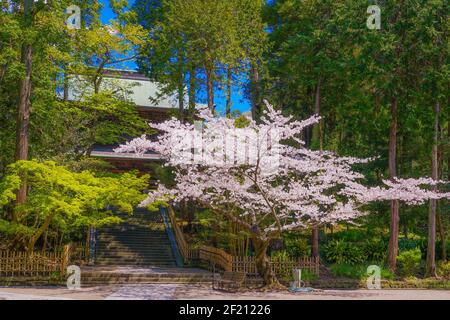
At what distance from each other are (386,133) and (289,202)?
35.8ft

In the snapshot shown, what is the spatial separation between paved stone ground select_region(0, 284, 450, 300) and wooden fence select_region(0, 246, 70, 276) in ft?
6.71

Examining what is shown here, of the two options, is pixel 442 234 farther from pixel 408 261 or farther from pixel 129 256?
pixel 129 256

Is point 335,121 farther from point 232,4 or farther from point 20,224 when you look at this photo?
point 20,224

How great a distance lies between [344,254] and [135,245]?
10954 mm

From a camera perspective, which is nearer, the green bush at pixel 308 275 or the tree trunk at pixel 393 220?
the green bush at pixel 308 275

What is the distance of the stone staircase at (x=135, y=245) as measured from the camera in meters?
27.4

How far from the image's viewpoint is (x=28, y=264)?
22.1 m

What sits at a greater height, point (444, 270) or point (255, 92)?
point (255, 92)

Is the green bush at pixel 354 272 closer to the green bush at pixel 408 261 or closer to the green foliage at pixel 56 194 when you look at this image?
the green bush at pixel 408 261

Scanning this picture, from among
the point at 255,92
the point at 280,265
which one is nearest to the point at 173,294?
the point at 280,265

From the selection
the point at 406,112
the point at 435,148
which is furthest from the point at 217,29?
the point at 435,148

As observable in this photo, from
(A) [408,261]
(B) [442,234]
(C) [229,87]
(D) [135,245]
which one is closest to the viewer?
(A) [408,261]

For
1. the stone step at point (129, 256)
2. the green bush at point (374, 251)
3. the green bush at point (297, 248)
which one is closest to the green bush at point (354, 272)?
the green bush at point (297, 248)

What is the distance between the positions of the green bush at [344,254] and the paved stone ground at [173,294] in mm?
5401
